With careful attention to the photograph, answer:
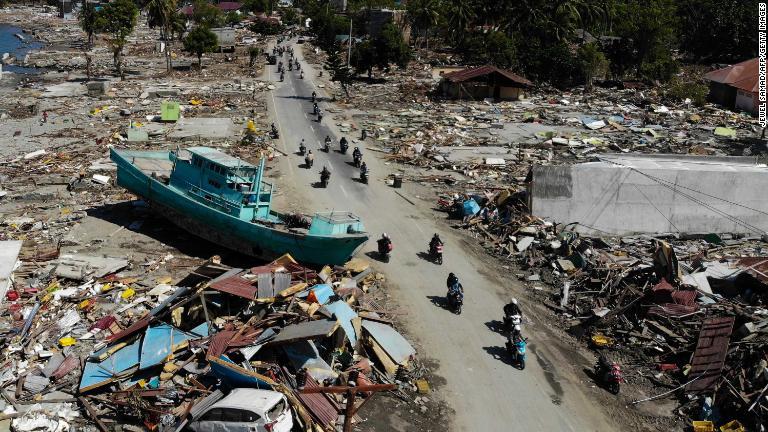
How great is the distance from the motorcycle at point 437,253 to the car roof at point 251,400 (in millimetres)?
9875

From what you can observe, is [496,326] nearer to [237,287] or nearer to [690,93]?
[237,287]

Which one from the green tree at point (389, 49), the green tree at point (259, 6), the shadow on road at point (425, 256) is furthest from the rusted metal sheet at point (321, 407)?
the green tree at point (259, 6)

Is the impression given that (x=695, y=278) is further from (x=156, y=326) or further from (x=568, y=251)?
(x=156, y=326)

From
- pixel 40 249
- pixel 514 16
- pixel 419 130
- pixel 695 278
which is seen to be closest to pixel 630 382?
pixel 695 278

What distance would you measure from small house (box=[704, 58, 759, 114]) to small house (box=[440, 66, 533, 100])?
620 inches

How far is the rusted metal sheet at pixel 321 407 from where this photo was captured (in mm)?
12906

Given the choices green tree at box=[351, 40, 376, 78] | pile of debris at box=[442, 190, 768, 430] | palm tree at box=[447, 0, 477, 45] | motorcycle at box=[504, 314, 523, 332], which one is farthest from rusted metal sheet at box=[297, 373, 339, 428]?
palm tree at box=[447, 0, 477, 45]

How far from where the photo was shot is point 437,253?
21500 millimetres

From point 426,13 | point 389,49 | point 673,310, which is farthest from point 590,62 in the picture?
point 673,310

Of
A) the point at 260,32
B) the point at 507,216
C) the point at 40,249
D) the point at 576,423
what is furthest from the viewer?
the point at 260,32

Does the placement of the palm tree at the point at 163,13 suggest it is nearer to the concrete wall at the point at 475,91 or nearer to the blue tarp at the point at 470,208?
the concrete wall at the point at 475,91

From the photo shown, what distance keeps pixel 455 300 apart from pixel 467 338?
1.45m

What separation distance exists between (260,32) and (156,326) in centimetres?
9200

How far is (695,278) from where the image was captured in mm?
19234
